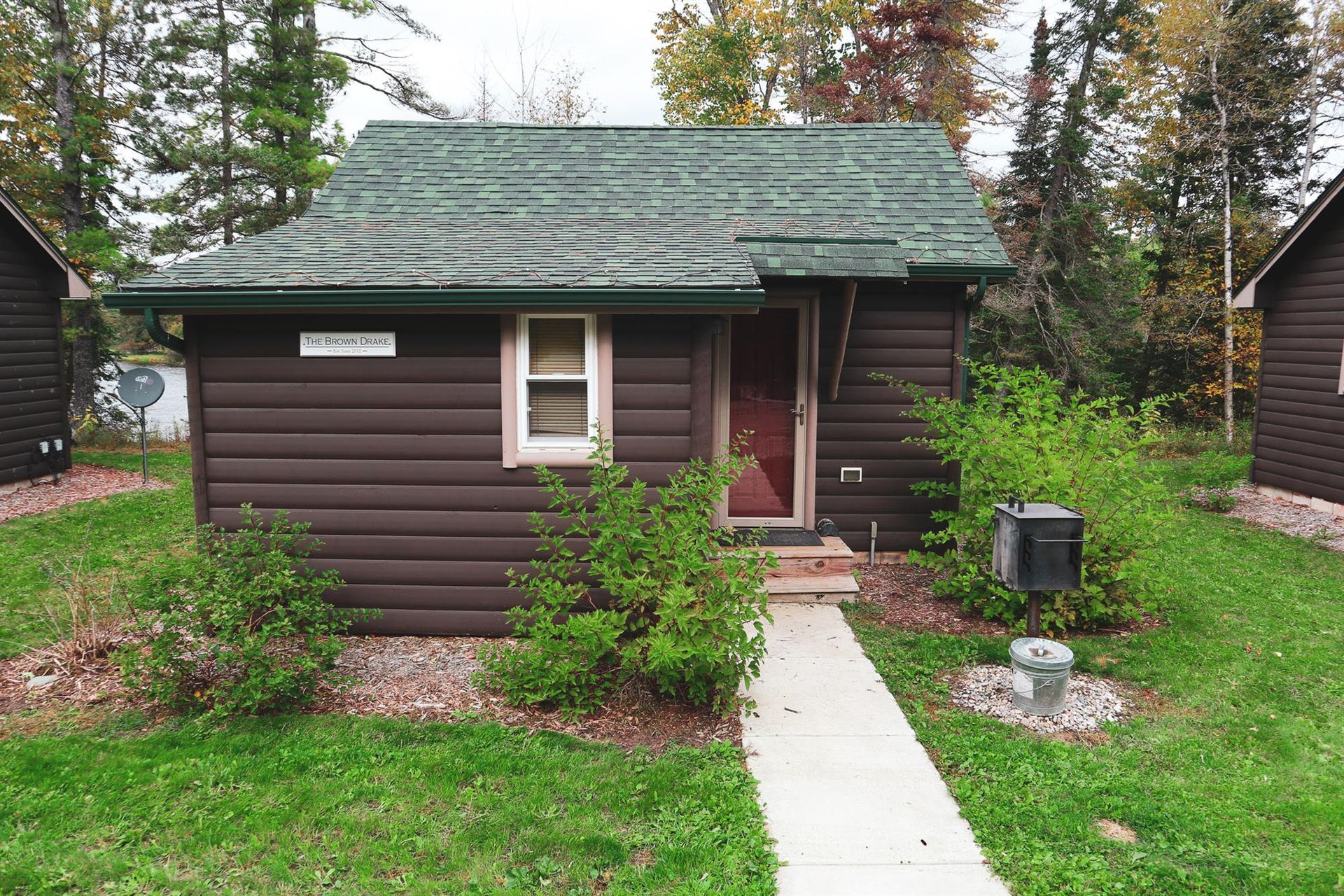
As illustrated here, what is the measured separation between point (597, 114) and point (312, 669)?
23.2 m

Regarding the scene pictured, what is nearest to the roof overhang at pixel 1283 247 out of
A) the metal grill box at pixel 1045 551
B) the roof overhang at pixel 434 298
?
the metal grill box at pixel 1045 551

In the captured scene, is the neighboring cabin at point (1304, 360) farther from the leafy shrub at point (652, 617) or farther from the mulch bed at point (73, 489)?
the mulch bed at point (73, 489)

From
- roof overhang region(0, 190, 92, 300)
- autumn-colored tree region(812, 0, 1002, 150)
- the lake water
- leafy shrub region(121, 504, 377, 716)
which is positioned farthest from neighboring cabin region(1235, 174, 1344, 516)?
roof overhang region(0, 190, 92, 300)

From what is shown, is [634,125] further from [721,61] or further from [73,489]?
[721,61]

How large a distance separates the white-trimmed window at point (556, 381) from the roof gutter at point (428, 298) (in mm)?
352

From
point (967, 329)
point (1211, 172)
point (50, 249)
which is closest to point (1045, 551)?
point (967, 329)

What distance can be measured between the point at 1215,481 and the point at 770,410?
8.29 metres

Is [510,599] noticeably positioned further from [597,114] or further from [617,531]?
[597,114]

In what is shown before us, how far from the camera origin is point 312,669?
442 cm

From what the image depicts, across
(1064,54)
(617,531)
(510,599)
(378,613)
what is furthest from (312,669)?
(1064,54)

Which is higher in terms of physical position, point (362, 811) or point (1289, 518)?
point (1289, 518)

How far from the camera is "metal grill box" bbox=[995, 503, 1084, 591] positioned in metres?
4.66

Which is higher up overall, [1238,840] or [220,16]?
[220,16]

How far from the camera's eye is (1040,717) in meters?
4.50
